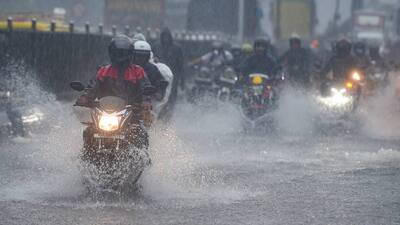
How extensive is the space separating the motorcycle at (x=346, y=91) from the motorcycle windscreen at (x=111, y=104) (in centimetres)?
1376

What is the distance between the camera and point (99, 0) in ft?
260

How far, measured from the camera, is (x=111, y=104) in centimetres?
1058

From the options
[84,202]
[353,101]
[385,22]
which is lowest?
[84,202]

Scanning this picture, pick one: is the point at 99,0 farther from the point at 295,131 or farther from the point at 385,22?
the point at 295,131

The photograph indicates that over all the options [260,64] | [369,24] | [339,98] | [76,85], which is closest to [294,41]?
[339,98]

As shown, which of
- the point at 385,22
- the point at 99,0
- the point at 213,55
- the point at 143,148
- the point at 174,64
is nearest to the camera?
the point at 143,148


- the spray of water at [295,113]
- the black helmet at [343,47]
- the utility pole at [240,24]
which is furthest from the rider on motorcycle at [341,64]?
the utility pole at [240,24]

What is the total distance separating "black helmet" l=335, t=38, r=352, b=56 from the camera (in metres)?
24.1

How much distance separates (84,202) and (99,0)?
69.7m

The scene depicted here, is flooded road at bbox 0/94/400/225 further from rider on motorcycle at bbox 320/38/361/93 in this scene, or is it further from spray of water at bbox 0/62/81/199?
rider on motorcycle at bbox 320/38/361/93

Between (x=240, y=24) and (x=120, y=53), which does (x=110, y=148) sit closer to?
(x=120, y=53)

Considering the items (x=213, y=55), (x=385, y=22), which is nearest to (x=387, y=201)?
(x=213, y=55)

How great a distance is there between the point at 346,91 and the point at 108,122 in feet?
45.6

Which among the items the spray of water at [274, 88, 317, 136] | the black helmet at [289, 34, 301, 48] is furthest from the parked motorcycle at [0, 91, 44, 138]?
the black helmet at [289, 34, 301, 48]
